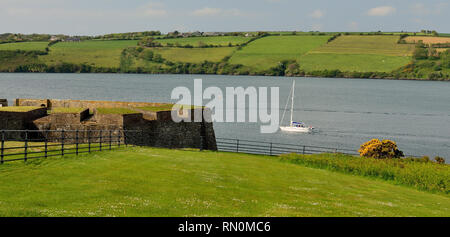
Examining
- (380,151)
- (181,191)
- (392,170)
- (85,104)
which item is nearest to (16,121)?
(85,104)

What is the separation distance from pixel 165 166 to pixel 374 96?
157 metres

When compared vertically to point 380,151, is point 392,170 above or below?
above

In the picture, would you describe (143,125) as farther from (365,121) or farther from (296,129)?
(365,121)

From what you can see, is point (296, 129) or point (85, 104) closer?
point (85, 104)

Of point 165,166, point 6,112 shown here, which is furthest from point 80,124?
point 165,166

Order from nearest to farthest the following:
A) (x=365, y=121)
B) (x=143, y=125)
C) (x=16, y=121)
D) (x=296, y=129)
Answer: (x=16, y=121) < (x=143, y=125) < (x=296, y=129) < (x=365, y=121)

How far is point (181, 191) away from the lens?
1806 cm

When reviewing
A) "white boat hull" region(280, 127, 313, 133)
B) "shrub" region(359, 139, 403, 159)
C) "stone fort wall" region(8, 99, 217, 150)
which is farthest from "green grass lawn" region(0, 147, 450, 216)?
"white boat hull" region(280, 127, 313, 133)

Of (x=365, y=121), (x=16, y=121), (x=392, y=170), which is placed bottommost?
(x=365, y=121)

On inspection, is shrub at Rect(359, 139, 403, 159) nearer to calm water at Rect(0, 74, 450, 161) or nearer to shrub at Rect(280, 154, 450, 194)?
shrub at Rect(280, 154, 450, 194)

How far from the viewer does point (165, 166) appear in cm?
2386

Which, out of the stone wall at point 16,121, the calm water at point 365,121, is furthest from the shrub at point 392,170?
the calm water at point 365,121

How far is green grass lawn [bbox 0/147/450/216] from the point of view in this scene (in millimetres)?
15172
